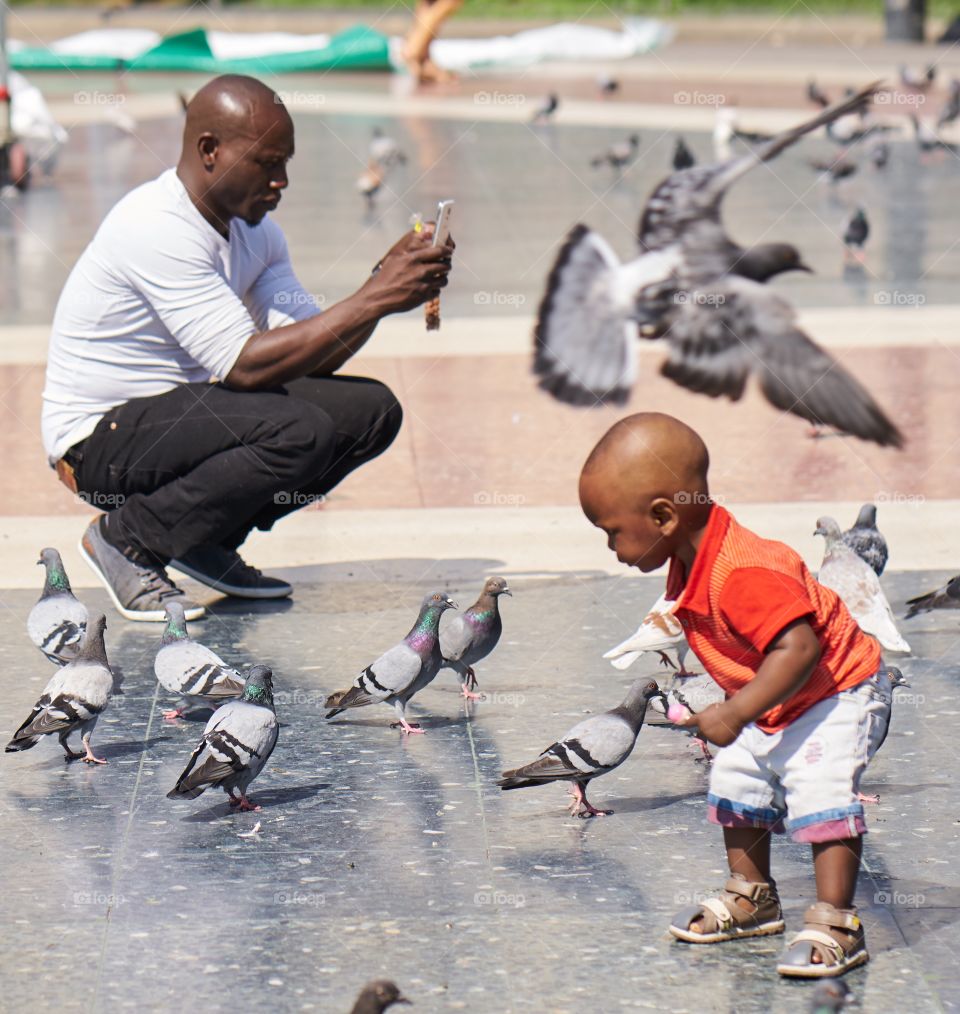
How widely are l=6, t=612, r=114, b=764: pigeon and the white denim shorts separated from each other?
5.75 feet

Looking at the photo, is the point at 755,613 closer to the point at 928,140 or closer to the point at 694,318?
the point at 694,318

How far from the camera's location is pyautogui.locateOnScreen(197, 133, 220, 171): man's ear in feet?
18.4

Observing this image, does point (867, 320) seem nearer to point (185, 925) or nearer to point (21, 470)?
point (21, 470)

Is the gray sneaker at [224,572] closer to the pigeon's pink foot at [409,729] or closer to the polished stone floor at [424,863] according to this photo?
the polished stone floor at [424,863]

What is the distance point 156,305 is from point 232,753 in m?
1.97

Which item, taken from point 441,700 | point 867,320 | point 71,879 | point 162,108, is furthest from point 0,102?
point 71,879

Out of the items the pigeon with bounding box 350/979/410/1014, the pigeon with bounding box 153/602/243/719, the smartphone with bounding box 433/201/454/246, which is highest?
the smartphone with bounding box 433/201/454/246

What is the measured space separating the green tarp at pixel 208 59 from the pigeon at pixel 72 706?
70.0 feet

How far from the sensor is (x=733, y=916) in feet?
11.7

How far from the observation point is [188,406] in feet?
19.0

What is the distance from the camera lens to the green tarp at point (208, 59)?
25.3 m

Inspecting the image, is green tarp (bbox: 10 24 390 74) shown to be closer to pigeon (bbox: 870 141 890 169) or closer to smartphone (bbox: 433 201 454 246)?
pigeon (bbox: 870 141 890 169)

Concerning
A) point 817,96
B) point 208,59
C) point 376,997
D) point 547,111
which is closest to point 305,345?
point 376,997

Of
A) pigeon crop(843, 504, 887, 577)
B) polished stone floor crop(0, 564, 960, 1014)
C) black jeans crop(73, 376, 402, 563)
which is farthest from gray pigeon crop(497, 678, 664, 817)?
black jeans crop(73, 376, 402, 563)
